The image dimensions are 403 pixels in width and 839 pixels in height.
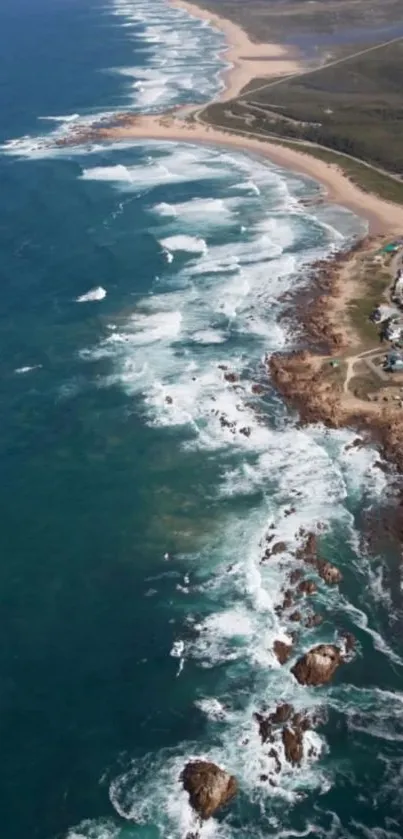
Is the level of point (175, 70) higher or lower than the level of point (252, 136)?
lower

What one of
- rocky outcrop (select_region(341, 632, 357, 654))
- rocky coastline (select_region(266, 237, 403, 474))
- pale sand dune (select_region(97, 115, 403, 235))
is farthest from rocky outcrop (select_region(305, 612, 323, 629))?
pale sand dune (select_region(97, 115, 403, 235))

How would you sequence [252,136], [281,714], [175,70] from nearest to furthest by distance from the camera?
1. [281,714]
2. [252,136]
3. [175,70]

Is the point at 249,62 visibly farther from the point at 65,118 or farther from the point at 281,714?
the point at 281,714

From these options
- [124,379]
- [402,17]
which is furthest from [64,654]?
[402,17]

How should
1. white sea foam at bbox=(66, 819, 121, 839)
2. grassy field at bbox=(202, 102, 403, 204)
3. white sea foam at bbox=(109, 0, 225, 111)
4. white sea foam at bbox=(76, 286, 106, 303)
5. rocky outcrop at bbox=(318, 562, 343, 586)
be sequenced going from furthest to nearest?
white sea foam at bbox=(109, 0, 225, 111) < grassy field at bbox=(202, 102, 403, 204) < white sea foam at bbox=(76, 286, 106, 303) < rocky outcrop at bbox=(318, 562, 343, 586) < white sea foam at bbox=(66, 819, 121, 839)

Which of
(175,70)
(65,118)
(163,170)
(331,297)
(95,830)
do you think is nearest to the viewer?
(95,830)

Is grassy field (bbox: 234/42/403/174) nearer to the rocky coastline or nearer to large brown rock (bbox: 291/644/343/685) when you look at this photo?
the rocky coastline

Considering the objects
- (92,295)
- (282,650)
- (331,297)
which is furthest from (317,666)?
(92,295)
